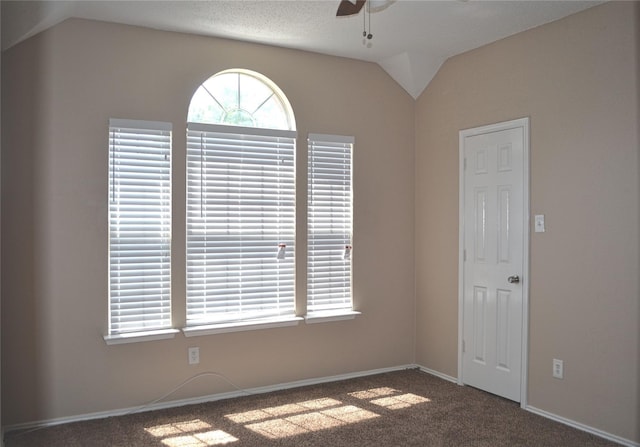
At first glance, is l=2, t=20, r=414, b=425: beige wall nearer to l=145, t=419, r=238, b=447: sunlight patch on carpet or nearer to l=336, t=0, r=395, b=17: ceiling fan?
l=145, t=419, r=238, b=447: sunlight patch on carpet

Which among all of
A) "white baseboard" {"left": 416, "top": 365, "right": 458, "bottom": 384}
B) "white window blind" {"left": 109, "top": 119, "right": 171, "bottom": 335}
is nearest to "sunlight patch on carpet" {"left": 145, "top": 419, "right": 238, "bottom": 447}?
"white window blind" {"left": 109, "top": 119, "right": 171, "bottom": 335}

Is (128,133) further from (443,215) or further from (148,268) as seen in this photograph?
(443,215)

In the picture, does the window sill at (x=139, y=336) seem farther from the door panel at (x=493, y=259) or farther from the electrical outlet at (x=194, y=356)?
the door panel at (x=493, y=259)

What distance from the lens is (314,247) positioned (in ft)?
14.9

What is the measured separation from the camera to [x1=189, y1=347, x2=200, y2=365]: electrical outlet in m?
4.02
